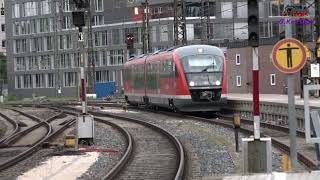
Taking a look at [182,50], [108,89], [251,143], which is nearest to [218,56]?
[182,50]

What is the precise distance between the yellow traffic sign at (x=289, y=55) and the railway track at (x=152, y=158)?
2.88m

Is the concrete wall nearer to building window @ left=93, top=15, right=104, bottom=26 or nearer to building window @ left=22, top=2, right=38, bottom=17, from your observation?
building window @ left=93, top=15, right=104, bottom=26

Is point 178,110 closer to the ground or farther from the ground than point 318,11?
closer to the ground

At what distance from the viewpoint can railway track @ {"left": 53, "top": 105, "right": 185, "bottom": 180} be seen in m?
12.7

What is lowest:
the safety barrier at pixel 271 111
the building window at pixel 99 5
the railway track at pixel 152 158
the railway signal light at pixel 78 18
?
the railway track at pixel 152 158

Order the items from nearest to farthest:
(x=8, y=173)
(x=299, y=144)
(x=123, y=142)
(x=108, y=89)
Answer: (x=8, y=173) → (x=299, y=144) → (x=123, y=142) → (x=108, y=89)

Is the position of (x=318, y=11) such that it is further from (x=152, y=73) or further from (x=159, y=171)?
(x=159, y=171)

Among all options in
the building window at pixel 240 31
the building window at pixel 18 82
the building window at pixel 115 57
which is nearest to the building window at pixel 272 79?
the building window at pixel 240 31

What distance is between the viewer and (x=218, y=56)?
95.7 feet

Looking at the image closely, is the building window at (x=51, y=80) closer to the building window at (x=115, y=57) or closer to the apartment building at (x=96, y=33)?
the apartment building at (x=96, y=33)

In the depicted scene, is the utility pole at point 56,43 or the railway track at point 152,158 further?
the utility pole at point 56,43

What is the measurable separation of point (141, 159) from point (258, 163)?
5.01 metres

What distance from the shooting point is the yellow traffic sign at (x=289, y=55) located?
10406 mm

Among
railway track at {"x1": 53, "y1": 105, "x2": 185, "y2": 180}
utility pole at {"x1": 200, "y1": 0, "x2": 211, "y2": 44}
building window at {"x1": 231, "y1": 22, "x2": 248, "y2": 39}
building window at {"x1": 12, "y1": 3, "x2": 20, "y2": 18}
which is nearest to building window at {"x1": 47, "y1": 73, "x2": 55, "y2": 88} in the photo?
building window at {"x1": 12, "y1": 3, "x2": 20, "y2": 18}
